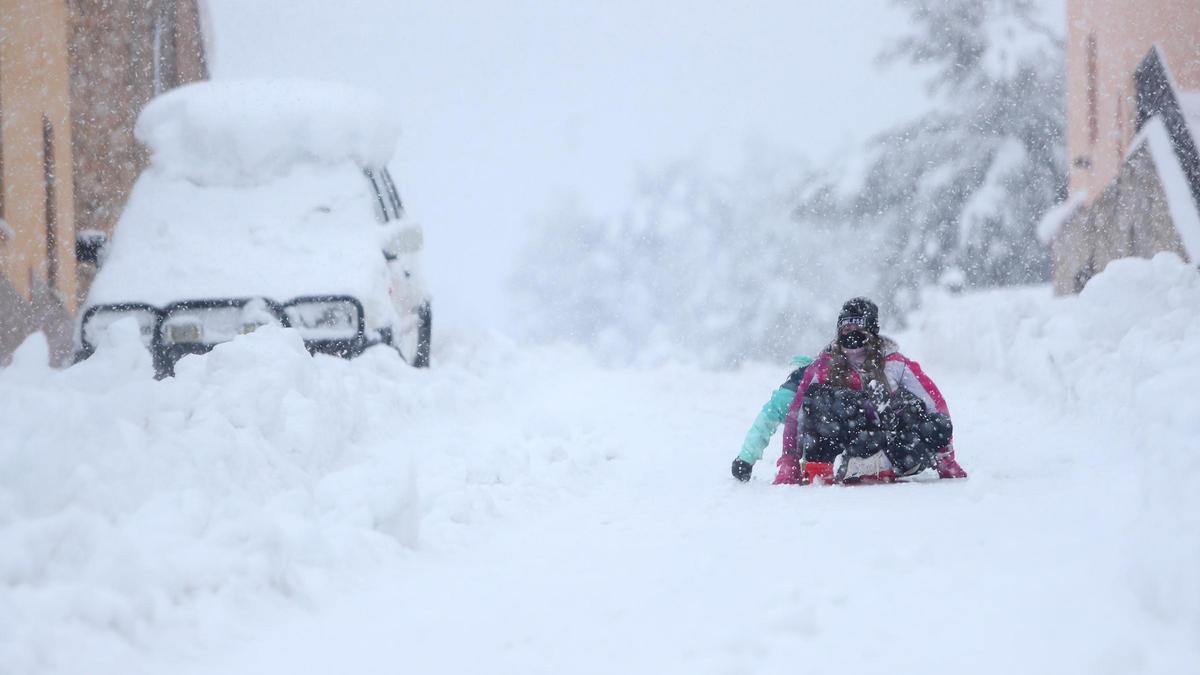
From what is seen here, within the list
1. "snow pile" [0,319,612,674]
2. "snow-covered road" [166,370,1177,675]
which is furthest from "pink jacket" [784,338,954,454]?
"snow pile" [0,319,612,674]

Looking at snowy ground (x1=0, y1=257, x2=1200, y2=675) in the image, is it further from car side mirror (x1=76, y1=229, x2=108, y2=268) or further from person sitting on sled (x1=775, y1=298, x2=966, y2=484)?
car side mirror (x1=76, y1=229, x2=108, y2=268)

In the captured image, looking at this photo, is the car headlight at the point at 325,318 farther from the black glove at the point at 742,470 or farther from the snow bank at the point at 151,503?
the black glove at the point at 742,470

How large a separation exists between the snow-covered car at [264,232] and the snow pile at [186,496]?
2164 millimetres

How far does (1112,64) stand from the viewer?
612 inches

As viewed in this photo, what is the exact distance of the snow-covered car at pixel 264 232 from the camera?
828 centimetres

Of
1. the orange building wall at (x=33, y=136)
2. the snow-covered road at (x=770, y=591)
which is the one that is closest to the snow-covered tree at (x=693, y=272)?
the orange building wall at (x=33, y=136)

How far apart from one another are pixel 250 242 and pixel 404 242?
1.18 meters

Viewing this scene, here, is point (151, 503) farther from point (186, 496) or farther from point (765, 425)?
point (765, 425)

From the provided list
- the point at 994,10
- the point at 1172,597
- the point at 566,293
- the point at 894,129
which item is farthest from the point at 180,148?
the point at 566,293

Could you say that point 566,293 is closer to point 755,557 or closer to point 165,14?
point 165,14

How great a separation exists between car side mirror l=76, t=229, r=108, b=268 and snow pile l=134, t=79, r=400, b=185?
3.26ft

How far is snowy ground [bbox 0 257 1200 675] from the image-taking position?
9.36ft

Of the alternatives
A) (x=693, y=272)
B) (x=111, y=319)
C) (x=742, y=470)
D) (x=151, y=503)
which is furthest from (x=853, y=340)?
(x=693, y=272)

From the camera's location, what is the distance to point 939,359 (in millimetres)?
14383
